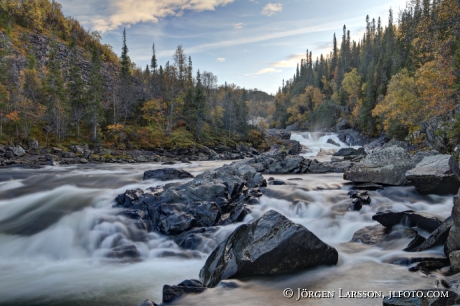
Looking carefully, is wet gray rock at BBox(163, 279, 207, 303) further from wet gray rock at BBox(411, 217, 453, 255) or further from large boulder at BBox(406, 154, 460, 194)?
large boulder at BBox(406, 154, 460, 194)

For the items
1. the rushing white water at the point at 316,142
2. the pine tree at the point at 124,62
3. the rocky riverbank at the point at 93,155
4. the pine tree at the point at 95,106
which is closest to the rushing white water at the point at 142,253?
the rocky riverbank at the point at 93,155

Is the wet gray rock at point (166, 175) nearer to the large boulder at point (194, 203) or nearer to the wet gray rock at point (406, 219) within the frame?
the large boulder at point (194, 203)

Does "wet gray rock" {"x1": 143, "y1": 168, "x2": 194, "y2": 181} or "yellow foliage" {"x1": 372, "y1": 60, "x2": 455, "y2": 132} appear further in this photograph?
"yellow foliage" {"x1": 372, "y1": 60, "x2": 455, "y2": 132}

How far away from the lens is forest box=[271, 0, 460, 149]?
17422 millimetres

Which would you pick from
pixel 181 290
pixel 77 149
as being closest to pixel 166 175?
pixel 181 290

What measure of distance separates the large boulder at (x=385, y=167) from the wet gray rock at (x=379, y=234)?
6595 mm

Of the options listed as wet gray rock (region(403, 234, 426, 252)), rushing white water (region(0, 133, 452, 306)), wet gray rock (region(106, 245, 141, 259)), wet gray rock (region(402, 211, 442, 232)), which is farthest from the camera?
wet gray rock (region(106, 245, 141, 259))

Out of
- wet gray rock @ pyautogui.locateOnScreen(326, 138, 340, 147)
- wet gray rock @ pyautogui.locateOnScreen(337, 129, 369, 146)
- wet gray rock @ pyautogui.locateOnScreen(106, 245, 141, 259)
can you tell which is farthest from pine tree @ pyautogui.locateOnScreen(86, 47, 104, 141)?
wet gray rock @ pyautogui.locateOnScreen(337, 129, 369, 146)

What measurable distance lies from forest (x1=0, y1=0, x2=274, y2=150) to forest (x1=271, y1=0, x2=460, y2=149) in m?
28.1

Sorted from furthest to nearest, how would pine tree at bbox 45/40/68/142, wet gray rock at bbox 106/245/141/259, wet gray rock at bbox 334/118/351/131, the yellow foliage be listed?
1. wet gray rock at bbox 334/118/351/131
2. pine tree at bbox 45/40/68/142
3. the yellow foliage
4. wet gray rock at bbox 106/245/141/259

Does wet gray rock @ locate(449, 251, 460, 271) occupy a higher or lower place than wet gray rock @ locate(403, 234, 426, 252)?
higher

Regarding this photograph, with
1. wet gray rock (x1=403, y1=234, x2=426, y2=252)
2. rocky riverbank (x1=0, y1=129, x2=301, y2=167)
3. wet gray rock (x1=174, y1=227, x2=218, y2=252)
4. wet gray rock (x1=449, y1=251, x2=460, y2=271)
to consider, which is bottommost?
wet gray rock (x1=174, y1=227, x2=218, y2=252)

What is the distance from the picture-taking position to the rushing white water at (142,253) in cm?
666

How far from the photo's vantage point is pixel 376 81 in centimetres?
6556
